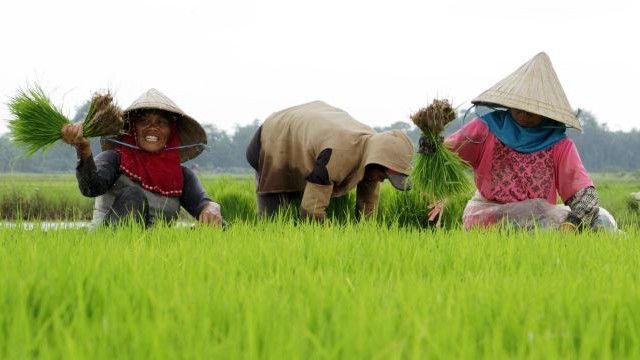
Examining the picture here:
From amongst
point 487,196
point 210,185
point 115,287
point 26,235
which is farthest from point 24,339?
point 210,185

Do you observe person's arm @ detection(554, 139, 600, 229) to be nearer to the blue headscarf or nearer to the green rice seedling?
the blue headscarf

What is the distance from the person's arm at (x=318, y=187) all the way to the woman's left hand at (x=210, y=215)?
19.3 inches

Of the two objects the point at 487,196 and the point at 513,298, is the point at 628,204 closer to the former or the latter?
the point at 487,196

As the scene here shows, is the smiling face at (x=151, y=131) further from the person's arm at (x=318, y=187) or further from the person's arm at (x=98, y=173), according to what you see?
the person's arm at (x=318, y=187)

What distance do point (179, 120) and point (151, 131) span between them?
0.28m

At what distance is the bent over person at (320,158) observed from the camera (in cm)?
396

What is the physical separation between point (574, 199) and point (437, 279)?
205 cm

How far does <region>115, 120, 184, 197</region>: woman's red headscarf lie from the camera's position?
3861mm

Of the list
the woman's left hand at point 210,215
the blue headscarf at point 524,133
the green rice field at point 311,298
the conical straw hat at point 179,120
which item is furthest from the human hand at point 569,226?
the conical straw hat at point 179,120

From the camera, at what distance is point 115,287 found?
6.50 feet

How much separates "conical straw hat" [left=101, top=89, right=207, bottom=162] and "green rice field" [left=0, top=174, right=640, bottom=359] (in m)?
0.82

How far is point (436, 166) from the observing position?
4.05 m

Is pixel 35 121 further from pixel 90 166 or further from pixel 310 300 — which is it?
pixel 310 300

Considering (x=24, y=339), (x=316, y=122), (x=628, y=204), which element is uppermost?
(x=316, y=122)
